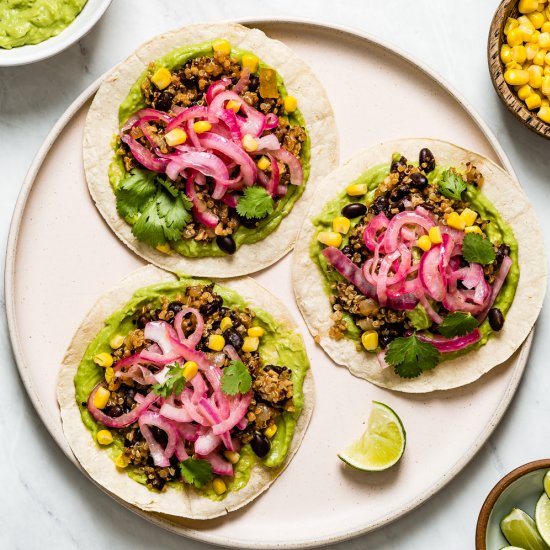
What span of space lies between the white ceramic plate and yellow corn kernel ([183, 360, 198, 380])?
2.04m

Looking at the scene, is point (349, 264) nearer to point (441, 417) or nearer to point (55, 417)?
point (441, 417)

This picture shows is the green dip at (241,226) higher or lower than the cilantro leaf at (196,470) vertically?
higher

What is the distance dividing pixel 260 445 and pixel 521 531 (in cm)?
167

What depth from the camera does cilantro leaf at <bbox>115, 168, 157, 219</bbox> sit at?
4543 millimetres

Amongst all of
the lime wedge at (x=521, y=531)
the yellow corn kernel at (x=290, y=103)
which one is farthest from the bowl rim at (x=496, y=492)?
the yellow corn kernel at (x=290, y=103)

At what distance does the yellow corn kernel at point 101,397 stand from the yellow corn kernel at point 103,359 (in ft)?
0.53

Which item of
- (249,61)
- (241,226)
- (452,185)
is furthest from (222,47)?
(452,185)

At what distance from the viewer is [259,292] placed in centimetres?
470

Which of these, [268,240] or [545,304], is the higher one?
[268,240]

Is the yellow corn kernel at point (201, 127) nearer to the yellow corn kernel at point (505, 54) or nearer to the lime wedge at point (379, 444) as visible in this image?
the yellow corn kernel at point (505, 54)

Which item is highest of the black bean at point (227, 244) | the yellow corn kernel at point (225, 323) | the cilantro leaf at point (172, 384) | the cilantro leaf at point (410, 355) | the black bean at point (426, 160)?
the black bean at point (426, 160)

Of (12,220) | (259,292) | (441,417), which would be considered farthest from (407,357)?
(12,220)

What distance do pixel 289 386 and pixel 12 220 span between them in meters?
1.98

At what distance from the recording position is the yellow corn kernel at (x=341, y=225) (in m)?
4.60
